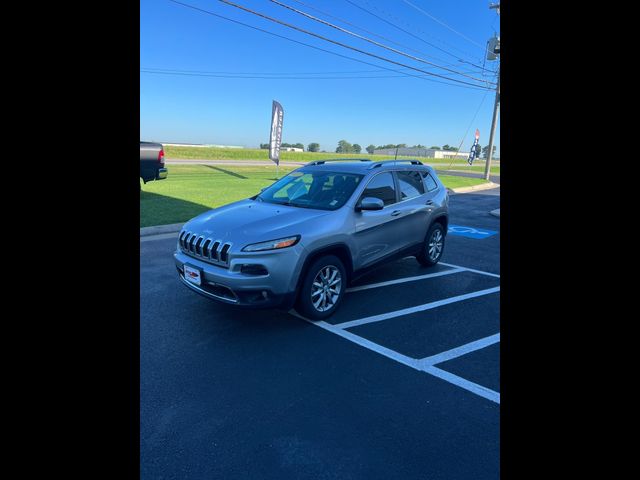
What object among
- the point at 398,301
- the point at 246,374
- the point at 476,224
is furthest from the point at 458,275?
the point at 476,224

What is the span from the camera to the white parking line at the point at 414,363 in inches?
127

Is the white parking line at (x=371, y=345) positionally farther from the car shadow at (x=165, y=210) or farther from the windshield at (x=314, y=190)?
the car shadow at (x=165, y=210)

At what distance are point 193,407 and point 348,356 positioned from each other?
144 cm

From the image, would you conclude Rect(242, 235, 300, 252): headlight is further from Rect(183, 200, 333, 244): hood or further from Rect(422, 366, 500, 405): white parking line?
Rect(422, 366, 500, 405): white parking line

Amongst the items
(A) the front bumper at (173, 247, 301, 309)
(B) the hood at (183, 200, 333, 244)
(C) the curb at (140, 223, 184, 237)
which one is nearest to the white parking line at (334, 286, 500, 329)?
(A) the front bumper at (173, 247, 301, 309)

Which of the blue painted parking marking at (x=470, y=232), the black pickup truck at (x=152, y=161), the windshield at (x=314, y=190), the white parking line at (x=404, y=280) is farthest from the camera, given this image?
the black pickup truck at (x=152, y=161)

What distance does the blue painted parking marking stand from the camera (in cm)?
1005

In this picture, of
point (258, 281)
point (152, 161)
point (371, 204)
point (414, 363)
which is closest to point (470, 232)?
point (371, 204)

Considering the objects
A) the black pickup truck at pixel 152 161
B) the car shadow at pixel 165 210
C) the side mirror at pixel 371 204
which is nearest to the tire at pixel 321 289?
the side mirror at pixel 371 204

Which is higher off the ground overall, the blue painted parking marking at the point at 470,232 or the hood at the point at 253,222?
the hood at the point at 253,222

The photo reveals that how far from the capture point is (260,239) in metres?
3.99

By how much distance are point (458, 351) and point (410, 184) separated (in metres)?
2.88

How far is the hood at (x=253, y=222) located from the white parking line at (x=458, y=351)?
1.78m
